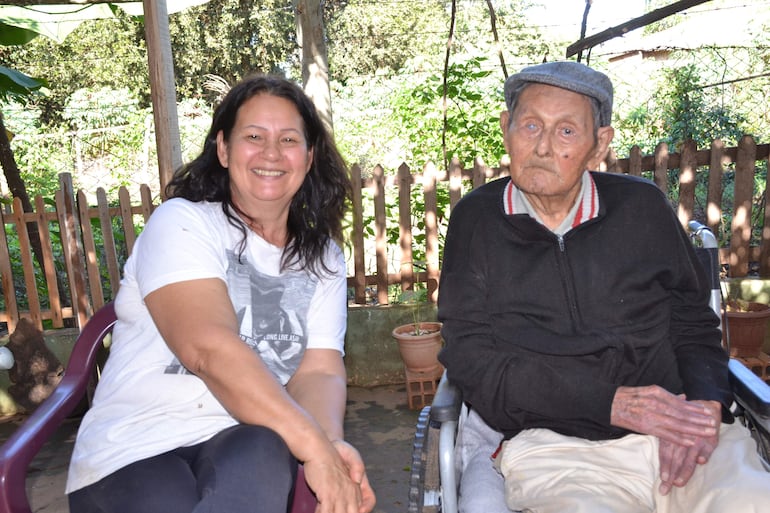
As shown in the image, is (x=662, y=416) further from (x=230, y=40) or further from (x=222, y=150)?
(x=230, y=40)

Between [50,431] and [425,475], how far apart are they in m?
1.10

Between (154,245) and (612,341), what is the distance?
1300 mm

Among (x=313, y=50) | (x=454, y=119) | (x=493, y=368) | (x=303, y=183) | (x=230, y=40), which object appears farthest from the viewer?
(x=230, y=40)

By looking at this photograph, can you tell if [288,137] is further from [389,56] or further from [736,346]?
[389,56]

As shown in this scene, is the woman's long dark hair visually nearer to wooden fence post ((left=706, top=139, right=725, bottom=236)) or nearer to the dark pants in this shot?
the dark pants

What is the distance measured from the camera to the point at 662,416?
1.73m

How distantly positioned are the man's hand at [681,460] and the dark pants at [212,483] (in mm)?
963

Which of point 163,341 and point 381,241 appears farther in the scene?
point 381,241

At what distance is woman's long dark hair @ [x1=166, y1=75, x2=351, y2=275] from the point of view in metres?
1.96

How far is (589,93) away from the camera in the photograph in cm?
190

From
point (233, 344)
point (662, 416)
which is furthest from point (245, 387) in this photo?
point (662, 416)

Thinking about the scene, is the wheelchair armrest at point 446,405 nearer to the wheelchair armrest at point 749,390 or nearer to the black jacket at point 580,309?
the black jacket at point 580,309

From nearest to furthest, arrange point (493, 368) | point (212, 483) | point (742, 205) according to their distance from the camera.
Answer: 1. point (212, 483)
2. point (493, 368)
3. point (742, 205)

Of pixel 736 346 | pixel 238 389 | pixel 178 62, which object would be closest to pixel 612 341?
pixel 238 389
